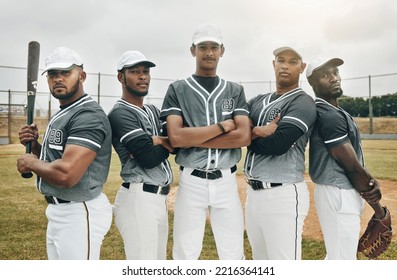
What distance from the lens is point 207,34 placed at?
8.11ft

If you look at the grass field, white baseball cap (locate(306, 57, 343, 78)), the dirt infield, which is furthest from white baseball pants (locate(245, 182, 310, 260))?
the dirt infield

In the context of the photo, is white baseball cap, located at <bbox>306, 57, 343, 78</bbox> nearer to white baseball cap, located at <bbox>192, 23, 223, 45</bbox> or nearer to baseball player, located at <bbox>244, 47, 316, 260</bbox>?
baseball player, located at <bbox>244, 47, 316, 260</bbox>

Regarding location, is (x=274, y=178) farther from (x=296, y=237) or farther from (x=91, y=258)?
(x=91, y=258)

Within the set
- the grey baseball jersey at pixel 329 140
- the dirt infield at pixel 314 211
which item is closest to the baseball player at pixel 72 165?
the grey baseball jersey at pixel 329 140

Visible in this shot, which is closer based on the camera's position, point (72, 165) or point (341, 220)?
point (72, 165)

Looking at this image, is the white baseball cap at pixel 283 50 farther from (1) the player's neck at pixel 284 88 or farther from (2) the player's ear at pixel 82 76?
(2) the player's ear at pixel 82 76

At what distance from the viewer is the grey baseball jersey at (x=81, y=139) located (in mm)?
2059

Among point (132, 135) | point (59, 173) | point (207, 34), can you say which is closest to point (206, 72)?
point (207, 34)

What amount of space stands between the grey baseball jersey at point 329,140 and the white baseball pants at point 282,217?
192mm

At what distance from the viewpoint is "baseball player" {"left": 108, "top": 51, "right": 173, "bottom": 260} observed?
91.9 inches

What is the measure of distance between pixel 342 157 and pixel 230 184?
0.69 m

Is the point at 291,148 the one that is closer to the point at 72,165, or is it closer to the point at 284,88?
the point at 284,88

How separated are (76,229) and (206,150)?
0.85 m
